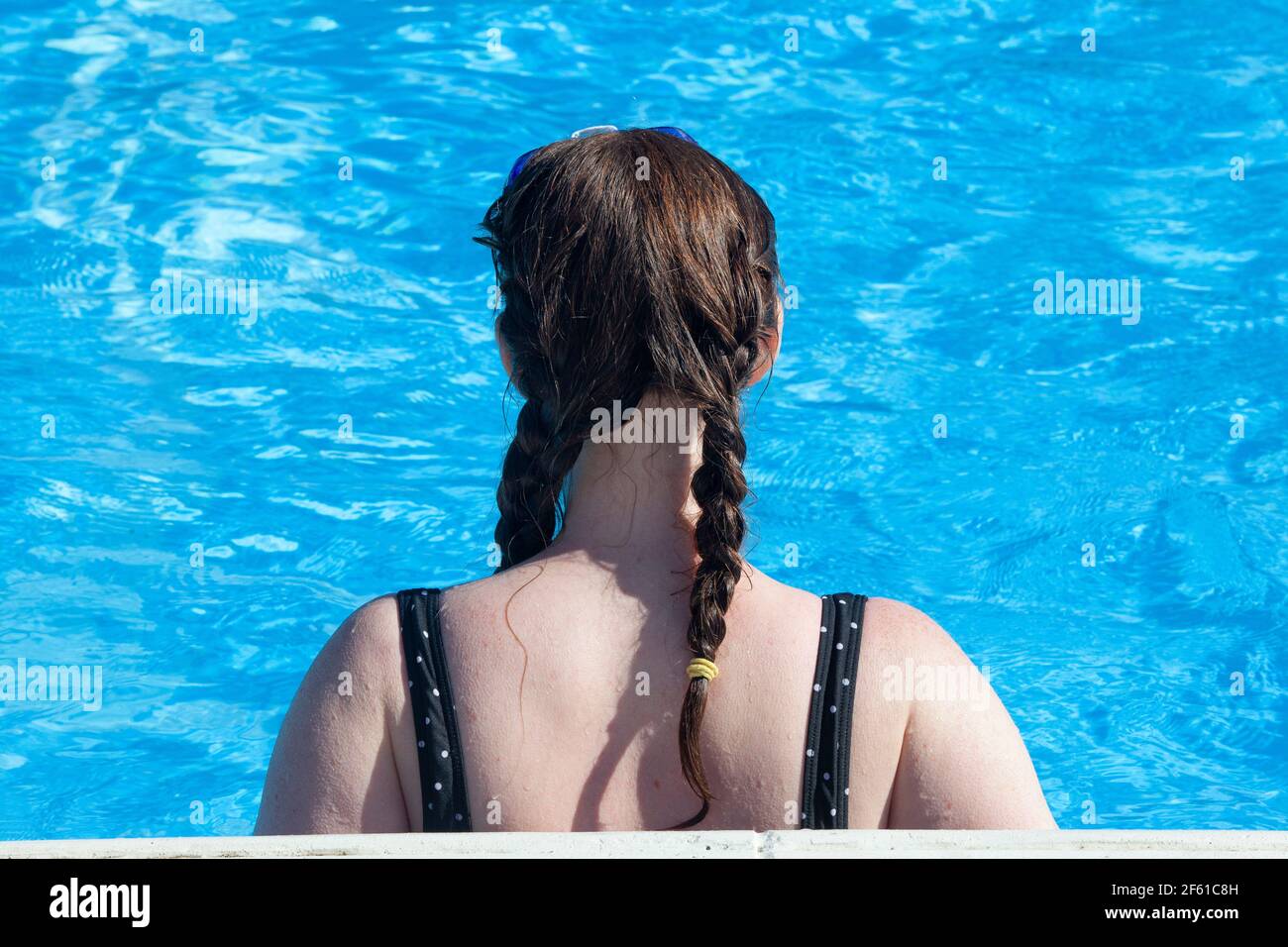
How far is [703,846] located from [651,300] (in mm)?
533

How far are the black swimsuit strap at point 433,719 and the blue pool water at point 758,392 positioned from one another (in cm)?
242

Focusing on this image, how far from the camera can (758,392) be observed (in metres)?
5.20

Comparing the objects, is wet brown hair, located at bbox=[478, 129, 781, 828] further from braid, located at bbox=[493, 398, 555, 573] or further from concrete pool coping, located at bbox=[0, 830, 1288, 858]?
concrete pool coping, located at bbox=[0, 830, 1288, 858]

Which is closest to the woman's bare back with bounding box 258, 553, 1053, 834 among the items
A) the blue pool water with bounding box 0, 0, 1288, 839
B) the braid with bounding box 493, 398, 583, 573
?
the braid with bounding box 493, 398, 583, 573

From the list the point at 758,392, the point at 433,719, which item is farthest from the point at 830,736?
the point at 758,392

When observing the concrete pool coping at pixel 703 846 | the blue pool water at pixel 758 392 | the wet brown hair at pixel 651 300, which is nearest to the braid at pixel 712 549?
the wet brown hair at pixel 651 300

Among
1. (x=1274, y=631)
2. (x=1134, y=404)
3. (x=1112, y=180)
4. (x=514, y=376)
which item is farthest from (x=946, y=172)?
(x=514, y=376)

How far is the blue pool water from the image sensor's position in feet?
13.3

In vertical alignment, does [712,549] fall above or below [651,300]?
below

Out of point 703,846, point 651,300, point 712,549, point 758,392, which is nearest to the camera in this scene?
point 703,846

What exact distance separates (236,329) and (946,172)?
2919 millimetres

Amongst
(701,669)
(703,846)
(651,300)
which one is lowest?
(703,846)

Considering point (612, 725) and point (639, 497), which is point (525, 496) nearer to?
point (639, 497)

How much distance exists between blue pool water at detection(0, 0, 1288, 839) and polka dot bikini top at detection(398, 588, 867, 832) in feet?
7.96
